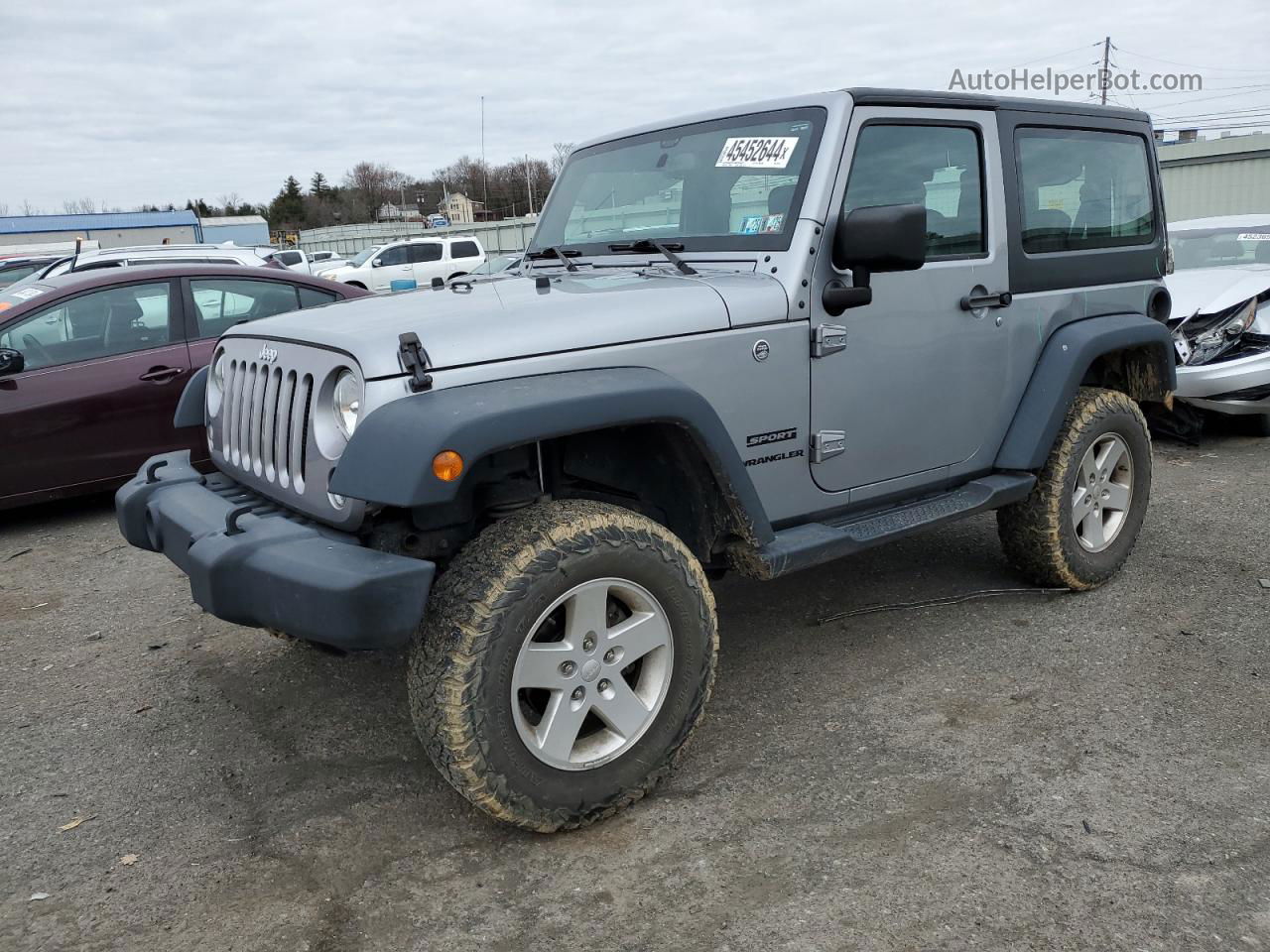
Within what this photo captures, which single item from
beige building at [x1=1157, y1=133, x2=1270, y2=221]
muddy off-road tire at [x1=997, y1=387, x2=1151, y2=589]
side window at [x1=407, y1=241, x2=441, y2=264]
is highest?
beige building at [x1=1157, y1=133, x2=1270, y2=221]

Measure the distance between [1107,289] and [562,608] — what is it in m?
3.01

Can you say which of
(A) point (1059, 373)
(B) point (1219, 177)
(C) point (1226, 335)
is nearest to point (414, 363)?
(A) point (1059, 373)

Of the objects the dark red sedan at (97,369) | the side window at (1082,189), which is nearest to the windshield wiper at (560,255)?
the side window at (1082,189)

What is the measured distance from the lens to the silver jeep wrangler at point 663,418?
253cm

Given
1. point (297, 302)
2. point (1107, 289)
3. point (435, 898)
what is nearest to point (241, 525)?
point (435, 898)

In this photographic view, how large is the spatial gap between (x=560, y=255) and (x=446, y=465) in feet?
5.62

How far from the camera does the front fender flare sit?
234 cm

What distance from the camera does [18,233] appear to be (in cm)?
5497

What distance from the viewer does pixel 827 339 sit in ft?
10.7

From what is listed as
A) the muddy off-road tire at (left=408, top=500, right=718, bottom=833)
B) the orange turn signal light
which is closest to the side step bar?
the muddy off-road tire at (left=408, top=500, right=718, bottom=833)

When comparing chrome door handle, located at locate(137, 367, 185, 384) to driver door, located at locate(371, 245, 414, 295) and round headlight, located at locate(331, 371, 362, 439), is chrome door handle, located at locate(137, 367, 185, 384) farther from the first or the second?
driver door, located at locate(371, 245, 414, 295)

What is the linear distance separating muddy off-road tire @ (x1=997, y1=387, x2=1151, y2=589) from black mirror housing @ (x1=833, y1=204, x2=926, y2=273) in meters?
1.46

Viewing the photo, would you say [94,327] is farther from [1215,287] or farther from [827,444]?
[1215,287]

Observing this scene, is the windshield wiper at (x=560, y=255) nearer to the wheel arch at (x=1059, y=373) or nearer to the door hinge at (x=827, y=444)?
the door hinge at (x=827, y=444)
